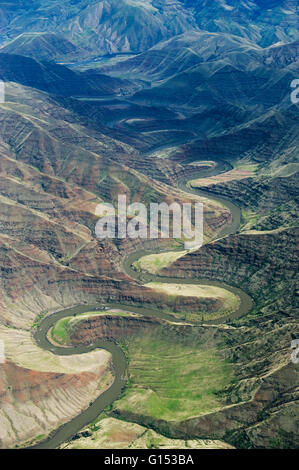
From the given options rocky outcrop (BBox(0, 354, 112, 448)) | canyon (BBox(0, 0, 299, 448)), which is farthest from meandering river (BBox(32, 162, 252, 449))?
rocky outcrop (BBox(0, 354, 112, 448))

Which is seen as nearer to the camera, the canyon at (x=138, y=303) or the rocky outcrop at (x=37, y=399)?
the canyon at (x=138, y=303)

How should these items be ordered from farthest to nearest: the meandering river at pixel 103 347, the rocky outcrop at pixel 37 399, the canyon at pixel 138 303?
the meandering river at pixel 103 347 → the rocky outcrop at pixel 37 399 → the canyon at pixel 138 303

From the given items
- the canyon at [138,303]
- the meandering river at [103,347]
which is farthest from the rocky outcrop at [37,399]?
the meandering river at [103,347]

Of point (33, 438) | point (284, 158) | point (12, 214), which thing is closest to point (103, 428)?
point (33, 438)

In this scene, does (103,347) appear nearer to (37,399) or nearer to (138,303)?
(138,303)

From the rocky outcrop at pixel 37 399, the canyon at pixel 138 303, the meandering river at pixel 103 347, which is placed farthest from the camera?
the meandering river at pixel 103 347

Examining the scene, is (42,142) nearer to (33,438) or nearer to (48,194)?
(48,194)

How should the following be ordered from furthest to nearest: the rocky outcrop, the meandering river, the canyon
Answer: the meandering river
the rocky outcrop
the canyon

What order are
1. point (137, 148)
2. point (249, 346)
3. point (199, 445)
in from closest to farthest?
point (199, 445) < point (249, 346) < point (137, 148)

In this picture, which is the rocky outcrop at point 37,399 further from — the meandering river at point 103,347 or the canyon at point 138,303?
the meandering river at point 103,347

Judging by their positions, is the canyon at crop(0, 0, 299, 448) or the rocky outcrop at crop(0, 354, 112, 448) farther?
the rocky outcrop at crop(0, 354, 112, 448)

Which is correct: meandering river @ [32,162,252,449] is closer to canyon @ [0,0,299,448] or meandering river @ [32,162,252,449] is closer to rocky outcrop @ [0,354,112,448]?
canyon @ [0,0,299,448]
